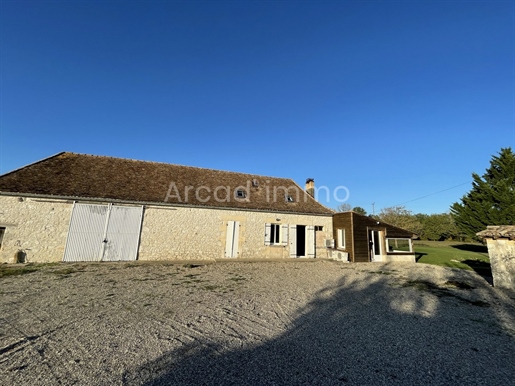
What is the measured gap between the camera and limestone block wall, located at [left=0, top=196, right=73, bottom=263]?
998 centimetres

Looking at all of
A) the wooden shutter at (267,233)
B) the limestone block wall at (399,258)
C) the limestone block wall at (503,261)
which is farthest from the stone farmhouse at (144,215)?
the limestone block wall at (503,261)

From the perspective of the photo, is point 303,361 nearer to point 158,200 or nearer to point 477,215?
point 158,200

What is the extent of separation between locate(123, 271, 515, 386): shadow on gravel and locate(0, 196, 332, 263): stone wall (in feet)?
27.1

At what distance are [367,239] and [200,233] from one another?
393 inches

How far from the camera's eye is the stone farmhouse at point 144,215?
10383mm

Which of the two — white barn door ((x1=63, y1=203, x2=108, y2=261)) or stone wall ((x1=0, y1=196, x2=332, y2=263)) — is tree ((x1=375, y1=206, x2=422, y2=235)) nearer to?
stone wall ((x1=0, y1=196, x2=332, y2=263))

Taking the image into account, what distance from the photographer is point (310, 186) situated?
17.8m

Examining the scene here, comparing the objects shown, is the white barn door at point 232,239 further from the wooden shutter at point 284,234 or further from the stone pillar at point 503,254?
the stone pillar at point 503,254

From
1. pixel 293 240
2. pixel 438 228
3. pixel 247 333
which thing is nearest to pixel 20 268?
pixel 247 333

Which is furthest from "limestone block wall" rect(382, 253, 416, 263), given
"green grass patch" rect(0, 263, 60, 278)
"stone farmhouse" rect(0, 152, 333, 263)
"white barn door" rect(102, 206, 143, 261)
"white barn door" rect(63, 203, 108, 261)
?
"green grass patch" rect(0, 263, 60, 278)

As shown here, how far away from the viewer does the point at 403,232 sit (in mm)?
14492

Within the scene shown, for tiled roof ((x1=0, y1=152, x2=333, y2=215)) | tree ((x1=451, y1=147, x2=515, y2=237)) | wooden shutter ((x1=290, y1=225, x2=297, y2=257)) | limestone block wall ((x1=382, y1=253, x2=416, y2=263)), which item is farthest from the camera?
tree ((x1=451, y1=147, x2=515, y2=237))

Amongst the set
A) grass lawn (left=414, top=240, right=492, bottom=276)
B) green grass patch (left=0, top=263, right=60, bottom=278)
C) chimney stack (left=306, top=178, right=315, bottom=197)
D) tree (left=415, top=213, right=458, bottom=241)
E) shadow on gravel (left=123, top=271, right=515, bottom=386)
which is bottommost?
shadow on gravel (left=123, top=271, right=515, bottom=386)

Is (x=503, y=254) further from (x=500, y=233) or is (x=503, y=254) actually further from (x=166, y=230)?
(x=166, y=230)
